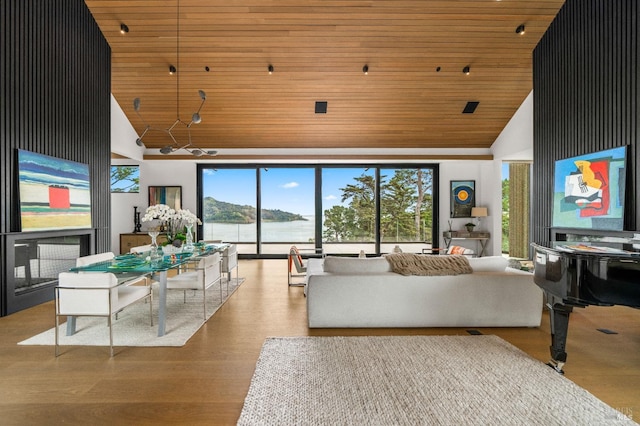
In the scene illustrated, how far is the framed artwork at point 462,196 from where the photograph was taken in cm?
824

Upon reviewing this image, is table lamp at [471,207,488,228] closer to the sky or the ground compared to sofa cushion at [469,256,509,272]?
closer to the sky

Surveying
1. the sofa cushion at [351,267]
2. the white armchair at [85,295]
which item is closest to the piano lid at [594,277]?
the sofa cushion at [351,267]

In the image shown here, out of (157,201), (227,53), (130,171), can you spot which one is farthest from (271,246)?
(227,53)

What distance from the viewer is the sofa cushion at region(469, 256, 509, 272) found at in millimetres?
3576

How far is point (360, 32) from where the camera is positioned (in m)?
5.12

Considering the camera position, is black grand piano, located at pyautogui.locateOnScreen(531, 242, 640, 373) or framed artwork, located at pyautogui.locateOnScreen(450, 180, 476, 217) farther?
framed artwork, located at pyautogui.locateOnScreen(450, 180, 476, 217)

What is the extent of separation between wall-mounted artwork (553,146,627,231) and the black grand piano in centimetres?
237

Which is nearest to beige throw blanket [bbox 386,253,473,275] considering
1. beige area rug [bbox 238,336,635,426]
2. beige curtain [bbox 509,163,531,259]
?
beige area rug [bbox 238,336,635,426]

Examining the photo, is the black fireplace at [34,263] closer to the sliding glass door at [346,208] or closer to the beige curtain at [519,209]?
the sliding glass door at [346,208]

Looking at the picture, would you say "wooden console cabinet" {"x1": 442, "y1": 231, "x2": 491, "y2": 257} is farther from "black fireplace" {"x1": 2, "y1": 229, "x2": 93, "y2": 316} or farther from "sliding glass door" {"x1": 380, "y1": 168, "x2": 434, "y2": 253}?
"black fireplace" {"x1": 2, "y1": 229, "x2": 93, "y2": 316}

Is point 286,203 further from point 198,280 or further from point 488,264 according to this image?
point 488,264

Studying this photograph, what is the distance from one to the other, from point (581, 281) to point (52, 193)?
5949mm

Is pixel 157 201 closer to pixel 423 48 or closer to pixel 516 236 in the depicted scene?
pixel 423 48

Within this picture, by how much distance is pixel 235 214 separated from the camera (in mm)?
8500
